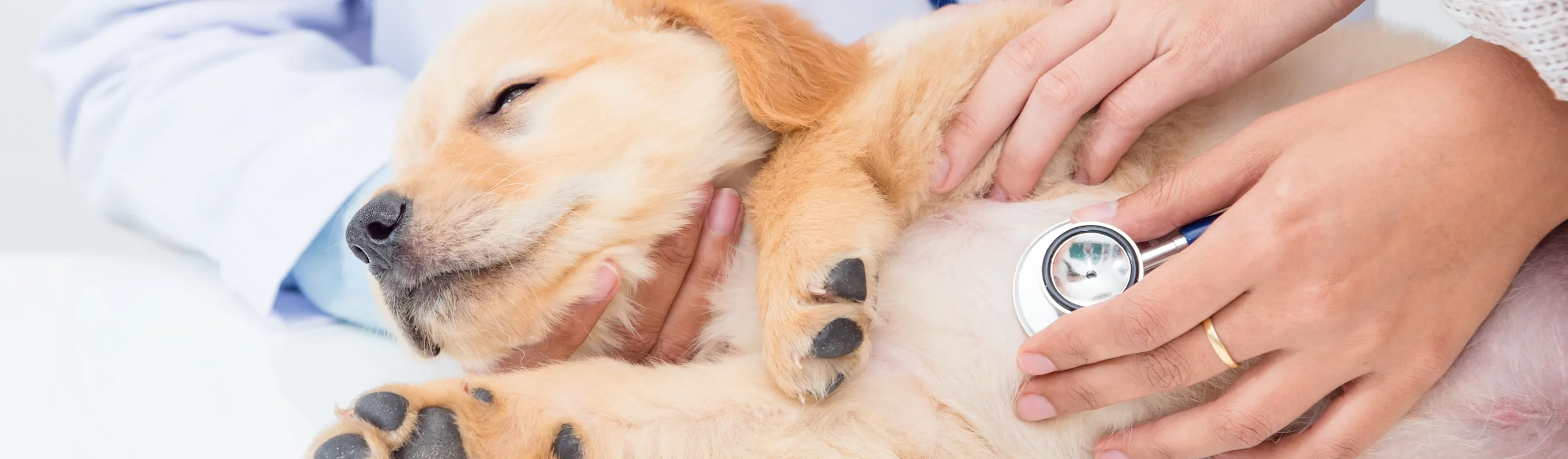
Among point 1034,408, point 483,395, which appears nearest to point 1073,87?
point 1034,408

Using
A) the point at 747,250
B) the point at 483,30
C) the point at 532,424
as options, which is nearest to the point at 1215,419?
the point at 747,250

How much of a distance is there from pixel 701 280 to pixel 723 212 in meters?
0.17

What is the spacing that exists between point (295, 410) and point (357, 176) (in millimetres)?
601

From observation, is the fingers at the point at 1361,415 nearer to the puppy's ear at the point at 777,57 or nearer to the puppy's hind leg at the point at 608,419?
the puppy's hind leg at the point at 608,419

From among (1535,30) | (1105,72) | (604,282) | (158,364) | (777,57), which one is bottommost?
(158,364)

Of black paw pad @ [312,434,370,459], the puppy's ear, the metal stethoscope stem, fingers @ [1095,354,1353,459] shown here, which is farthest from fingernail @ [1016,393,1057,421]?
black paw pad @ [312,434,370,459]

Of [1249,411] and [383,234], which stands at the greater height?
[1249,411]

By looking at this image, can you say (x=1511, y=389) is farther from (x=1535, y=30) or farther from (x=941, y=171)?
(x=941, y=171)

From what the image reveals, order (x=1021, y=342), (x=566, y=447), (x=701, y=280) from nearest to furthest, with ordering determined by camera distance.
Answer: (x=566, y=447) < (x=1021, y=342) < (x=701, y=280)

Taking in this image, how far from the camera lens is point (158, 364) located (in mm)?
1890

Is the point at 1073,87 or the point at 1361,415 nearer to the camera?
the point at 1361,415

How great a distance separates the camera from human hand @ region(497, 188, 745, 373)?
1434 mm

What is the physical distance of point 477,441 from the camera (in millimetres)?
1127

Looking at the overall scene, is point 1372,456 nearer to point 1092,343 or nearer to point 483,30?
point 1092,343
